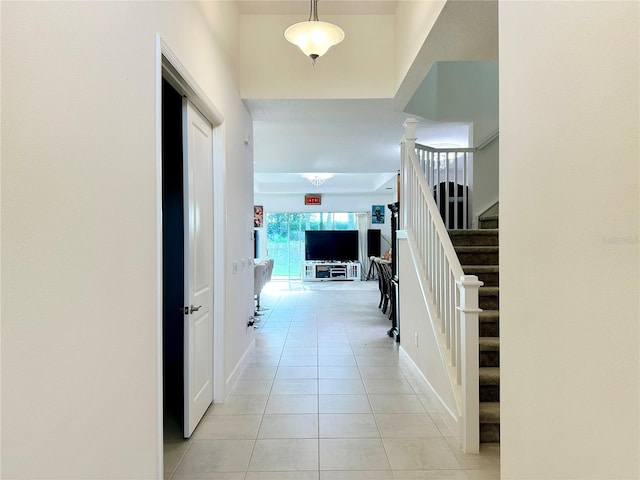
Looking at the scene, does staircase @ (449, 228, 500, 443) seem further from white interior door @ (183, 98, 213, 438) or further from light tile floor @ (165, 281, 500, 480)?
white interior door @ (183, 98, 213, 438)

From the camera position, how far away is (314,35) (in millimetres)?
2590

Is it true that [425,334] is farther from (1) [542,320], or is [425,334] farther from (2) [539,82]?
(2) [539,82]

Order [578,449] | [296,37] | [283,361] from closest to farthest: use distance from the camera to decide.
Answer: [578,449] → [296,37] → [283,361]

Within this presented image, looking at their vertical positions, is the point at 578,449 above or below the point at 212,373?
above

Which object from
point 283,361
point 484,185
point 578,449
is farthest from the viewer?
point 484,185


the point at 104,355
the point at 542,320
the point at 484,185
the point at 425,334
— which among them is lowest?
the point at 425,334

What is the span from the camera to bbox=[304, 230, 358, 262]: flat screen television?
1147cm

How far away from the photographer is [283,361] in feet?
12.9

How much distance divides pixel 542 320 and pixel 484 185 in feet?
12.9

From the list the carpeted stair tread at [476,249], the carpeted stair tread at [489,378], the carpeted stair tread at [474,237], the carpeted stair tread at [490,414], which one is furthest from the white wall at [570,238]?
the carpeted stair tread at [474,237]

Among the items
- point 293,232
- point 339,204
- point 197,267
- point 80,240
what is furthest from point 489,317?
point 293,232

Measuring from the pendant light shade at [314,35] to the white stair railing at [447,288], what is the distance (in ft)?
4.55

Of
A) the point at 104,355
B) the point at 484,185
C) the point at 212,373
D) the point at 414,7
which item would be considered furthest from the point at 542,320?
the point at 484,185

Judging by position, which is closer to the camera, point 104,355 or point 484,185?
point 104,355
